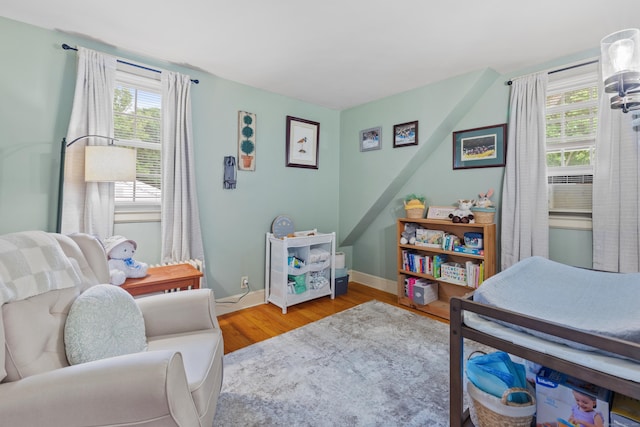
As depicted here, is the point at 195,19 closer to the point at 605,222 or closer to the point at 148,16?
the point at 148,16

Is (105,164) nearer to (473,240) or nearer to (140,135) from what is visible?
(140,135)

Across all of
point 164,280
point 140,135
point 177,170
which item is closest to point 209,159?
point 177,170

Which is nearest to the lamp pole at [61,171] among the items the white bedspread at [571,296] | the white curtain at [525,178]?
the white bedspread at [571,296]

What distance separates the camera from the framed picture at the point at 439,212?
2.88 metres

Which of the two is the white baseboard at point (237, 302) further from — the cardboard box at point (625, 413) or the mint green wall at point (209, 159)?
the cardboard box at point (625, 413)

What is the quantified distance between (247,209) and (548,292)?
8.14ft

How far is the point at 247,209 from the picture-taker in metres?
3.00

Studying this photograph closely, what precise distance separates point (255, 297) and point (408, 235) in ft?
5.74

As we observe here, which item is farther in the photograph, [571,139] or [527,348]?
[571,139]

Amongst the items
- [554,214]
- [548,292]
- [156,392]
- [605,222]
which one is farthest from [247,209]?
[605,222]

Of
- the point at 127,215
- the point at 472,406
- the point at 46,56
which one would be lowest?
the point at 472,406

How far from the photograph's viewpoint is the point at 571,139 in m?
2.35

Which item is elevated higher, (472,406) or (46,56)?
(46,56)

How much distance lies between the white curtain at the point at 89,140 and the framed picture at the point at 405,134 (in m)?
2.59
